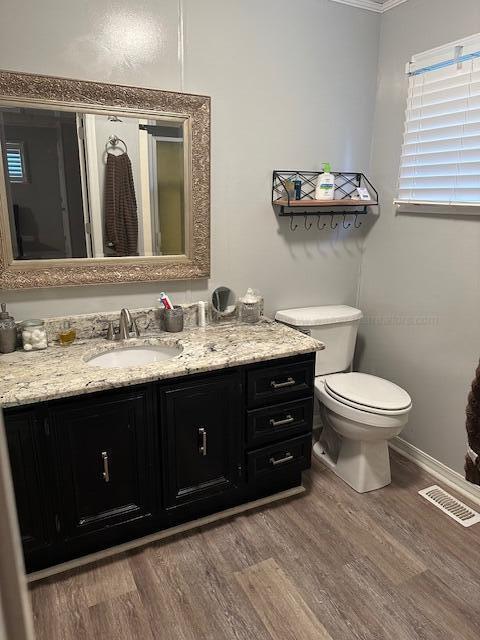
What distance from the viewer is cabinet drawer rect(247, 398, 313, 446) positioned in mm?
2066

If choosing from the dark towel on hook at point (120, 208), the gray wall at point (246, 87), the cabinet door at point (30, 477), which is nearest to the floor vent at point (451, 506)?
the gray wall at point (246, 87)

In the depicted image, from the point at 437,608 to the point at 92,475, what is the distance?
137 centimetres

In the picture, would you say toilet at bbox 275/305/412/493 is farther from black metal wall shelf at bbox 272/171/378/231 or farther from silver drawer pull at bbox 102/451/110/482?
silver drawer pull at bbox 102/451/110/482

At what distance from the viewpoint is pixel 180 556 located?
1.91 metres

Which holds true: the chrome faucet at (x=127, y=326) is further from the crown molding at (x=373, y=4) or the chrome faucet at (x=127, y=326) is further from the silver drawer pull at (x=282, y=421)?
the crown molding at (x=373, y=4)

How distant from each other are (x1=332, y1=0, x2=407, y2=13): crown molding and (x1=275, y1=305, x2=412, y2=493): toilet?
1591mm

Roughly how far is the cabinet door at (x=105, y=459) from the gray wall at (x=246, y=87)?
59 cm

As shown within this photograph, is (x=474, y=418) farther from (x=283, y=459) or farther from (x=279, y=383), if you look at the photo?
(x=283, y=459)

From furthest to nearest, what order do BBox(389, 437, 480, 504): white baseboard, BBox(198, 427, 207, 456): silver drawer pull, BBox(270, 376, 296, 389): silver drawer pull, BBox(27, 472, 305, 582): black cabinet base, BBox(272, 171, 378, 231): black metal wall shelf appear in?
1. BBox(272, 171, 378, 231): black metal wall shelf
2. BBox(389, 437, 480, 504): white baseboard
3. BBox(270, 376, 296, 389): silver drawer pull
4. BBox(198, 427, 207, 456): silver drawer pull
5. BBox(27, 472, 305, 582): black cabinet base

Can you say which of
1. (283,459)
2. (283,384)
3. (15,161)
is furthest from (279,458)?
(15,161)

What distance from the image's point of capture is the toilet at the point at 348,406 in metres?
2.17

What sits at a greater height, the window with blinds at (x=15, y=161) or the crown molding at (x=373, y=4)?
the crown molding at (x=373, y=4)

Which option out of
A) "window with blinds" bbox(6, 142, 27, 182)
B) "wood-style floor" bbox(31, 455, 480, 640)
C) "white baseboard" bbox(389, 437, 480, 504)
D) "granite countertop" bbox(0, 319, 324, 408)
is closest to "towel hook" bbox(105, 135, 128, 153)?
"window with blinds" bbox(6, 142, 27, 182)

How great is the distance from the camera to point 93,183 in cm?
198
